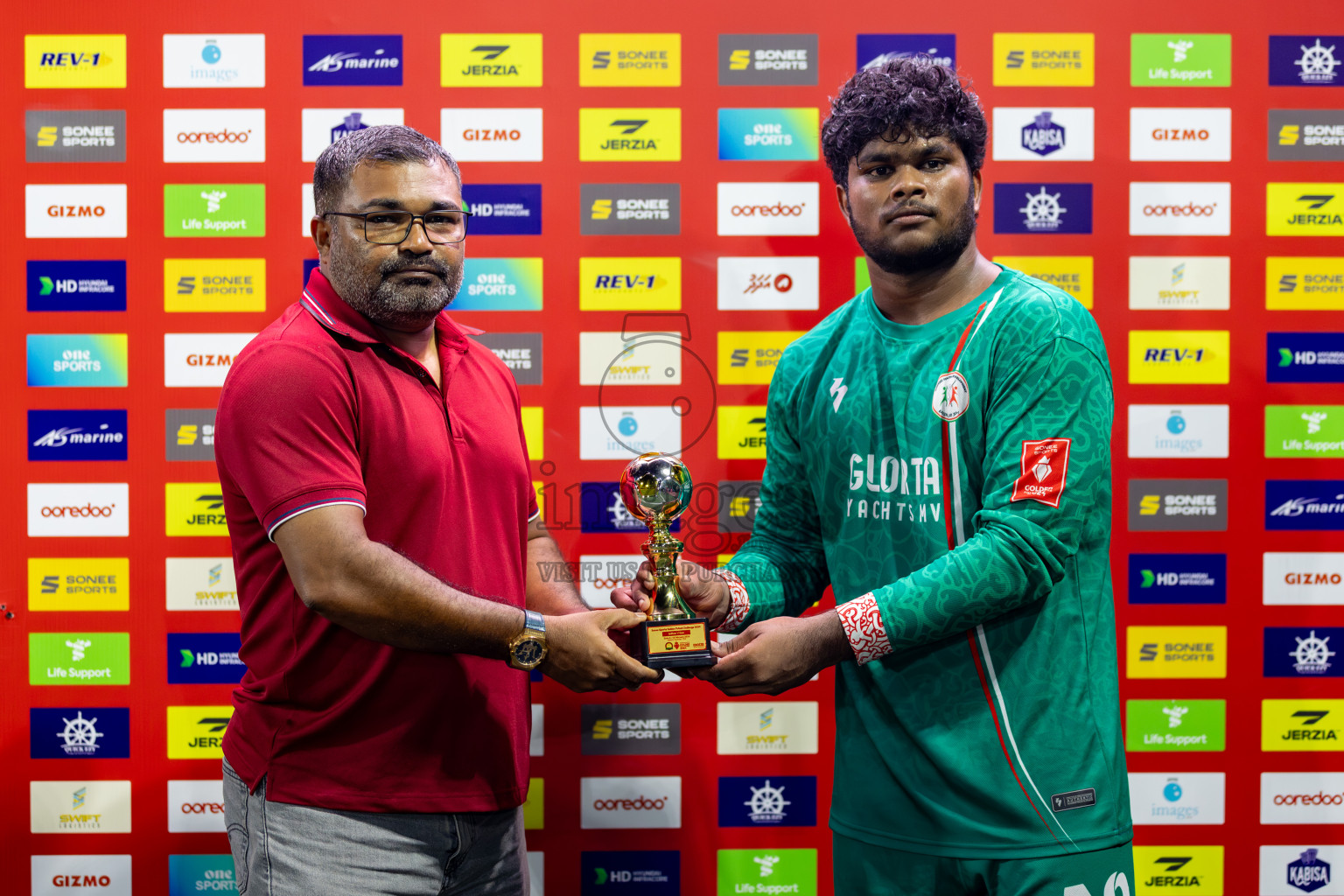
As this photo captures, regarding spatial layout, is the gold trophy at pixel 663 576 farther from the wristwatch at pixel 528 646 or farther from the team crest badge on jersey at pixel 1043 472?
the team crest badge on jersey at pixel 1043 472

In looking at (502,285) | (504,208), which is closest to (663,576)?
(502,285)

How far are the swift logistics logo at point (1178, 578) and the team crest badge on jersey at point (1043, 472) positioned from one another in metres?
1.27

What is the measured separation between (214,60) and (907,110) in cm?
206

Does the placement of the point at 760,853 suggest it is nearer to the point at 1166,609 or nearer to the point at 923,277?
the point at 1166,609

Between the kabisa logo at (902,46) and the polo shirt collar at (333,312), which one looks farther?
the kabisa logo at (902,46)

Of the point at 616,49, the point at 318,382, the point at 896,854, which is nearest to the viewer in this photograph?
the point at 318,382

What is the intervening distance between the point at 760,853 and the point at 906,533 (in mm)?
1432

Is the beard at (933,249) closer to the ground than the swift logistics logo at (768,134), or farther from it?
closer to the ground

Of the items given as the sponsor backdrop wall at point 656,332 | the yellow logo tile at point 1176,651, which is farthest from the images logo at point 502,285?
the yellow logo tile at point 1176,651

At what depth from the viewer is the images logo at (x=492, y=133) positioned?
2.66 metres

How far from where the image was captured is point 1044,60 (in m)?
2.68

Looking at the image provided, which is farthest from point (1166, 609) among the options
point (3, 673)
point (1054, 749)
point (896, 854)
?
point (3, 673)

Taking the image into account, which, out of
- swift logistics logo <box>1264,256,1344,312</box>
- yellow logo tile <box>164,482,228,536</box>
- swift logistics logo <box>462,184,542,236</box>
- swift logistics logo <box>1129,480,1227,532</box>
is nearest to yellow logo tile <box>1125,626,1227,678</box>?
swift logistics logo <box>1129,480,1227,532</box>

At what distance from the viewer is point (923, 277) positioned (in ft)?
6.07
